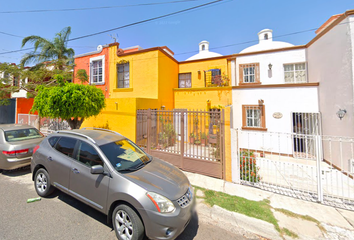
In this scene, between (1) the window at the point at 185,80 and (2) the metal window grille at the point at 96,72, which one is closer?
(2) the metal window grille at the point at 96,72

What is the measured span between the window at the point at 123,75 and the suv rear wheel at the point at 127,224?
930 centimetres

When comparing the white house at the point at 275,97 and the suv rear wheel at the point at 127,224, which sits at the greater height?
the white house at the point at 275,97

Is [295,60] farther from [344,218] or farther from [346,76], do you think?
[344,218]

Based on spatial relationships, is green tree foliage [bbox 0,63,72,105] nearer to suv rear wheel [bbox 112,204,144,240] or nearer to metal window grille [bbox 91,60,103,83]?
metal window grille [bbox 91,60,103,83]

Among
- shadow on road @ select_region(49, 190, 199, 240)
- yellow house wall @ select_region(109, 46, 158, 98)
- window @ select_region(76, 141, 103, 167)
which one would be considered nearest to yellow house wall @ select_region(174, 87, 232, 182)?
yellow house wall @ select_region(109, 46, 158, 98)

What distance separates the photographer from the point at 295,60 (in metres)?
9.03

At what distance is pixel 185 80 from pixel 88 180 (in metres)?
10.5

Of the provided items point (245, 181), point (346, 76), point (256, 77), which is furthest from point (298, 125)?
point (245, 181)

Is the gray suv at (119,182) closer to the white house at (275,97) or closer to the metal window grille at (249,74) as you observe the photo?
the white house at (275,97)

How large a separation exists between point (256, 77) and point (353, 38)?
451 cm

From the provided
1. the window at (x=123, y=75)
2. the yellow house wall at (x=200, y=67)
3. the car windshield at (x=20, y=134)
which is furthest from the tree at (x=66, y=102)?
the yellow house wall at (x=200, y=67)

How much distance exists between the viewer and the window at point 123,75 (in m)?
10.4

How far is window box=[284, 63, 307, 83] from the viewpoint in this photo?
9023mm

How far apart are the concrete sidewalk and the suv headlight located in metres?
1.33
